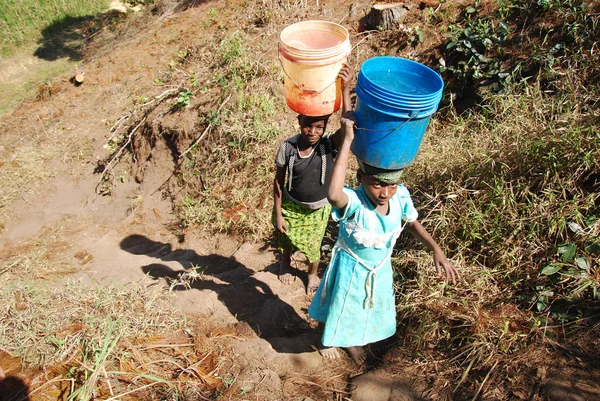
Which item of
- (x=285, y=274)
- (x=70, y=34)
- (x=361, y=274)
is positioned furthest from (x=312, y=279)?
(x=70, y=34)

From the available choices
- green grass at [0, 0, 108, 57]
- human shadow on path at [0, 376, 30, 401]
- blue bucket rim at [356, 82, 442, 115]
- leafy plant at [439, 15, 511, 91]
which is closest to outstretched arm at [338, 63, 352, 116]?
blue bucket rim at [356, 82, 442, 115]

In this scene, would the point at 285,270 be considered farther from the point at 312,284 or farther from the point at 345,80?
the point at 345,80

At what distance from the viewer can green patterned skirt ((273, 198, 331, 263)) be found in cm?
299

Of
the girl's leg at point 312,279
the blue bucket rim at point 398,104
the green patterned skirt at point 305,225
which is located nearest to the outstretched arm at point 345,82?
the blue bucket rim at point 398,104

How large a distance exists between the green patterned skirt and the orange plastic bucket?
0.78 meters

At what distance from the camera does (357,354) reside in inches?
105

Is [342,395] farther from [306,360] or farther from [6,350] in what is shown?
[6,350]

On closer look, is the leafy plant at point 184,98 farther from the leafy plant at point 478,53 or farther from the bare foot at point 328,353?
the bare foot at point 328,353

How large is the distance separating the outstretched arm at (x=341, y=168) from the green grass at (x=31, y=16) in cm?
1089

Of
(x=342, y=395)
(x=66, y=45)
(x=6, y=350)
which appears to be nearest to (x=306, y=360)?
(x=342, y=395)

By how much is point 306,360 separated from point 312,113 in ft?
4.78

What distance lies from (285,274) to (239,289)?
37 cm

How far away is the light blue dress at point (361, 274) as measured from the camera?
2.07 m

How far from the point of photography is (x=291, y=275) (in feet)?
11.2
